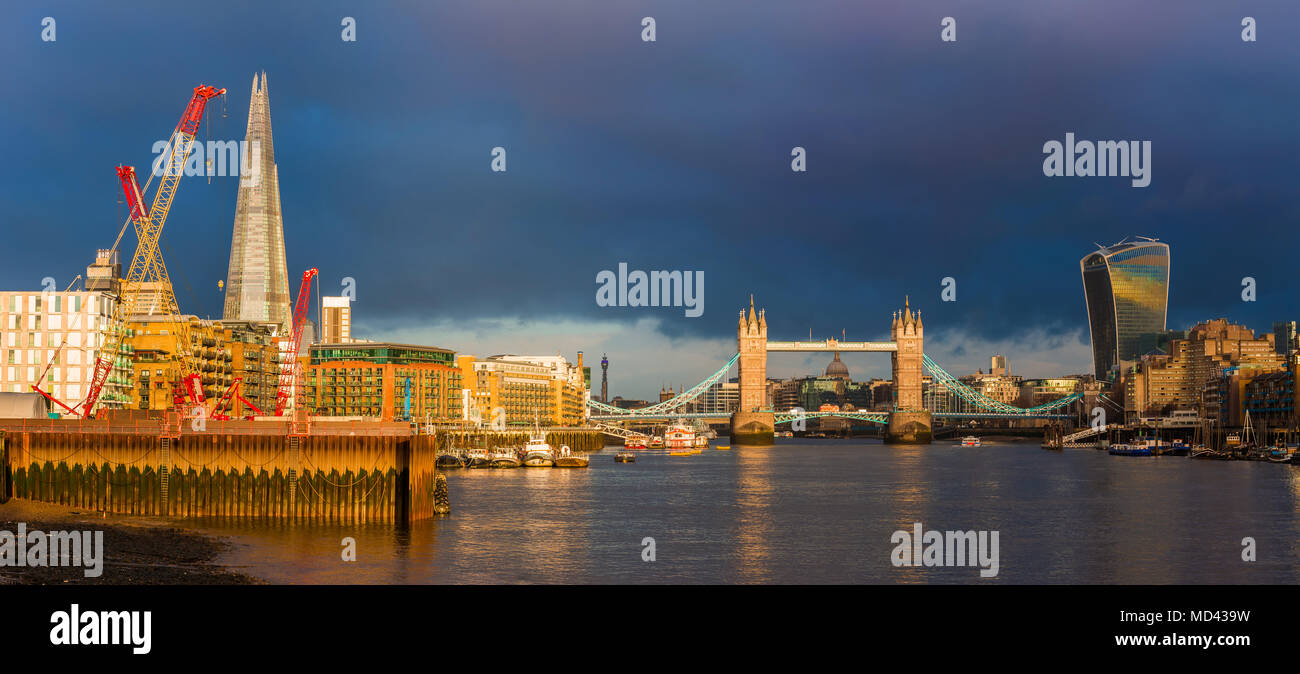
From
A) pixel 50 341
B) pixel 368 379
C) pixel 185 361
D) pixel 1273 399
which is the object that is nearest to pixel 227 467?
pixel 50 341

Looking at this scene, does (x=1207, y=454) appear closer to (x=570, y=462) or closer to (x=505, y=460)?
(x=570, y=462)

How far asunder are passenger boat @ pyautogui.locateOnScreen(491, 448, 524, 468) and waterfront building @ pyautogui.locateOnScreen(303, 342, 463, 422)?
44448mm

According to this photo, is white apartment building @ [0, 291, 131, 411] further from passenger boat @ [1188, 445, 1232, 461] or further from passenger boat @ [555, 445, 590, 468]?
passenger boat @ [1188, 445, 1232, 461]

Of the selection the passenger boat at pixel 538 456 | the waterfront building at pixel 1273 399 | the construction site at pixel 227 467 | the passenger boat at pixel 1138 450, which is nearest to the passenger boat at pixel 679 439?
the passenger boat at pixel 538 456

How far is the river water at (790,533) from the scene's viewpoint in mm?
36469

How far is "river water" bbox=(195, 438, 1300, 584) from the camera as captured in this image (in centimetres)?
3647

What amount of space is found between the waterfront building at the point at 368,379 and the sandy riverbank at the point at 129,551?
107615mm

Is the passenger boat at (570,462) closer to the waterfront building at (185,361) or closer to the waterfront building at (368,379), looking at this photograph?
the waterfront building at (185,361)

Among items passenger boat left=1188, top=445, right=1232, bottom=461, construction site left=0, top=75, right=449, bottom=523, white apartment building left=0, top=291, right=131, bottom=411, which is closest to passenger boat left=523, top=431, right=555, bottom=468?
white apartment building left=0, top=291, right=131, bottom=411

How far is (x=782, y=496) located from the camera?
231 ft

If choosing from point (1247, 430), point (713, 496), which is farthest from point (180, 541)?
point (1247, 430)

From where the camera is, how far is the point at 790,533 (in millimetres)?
48656
